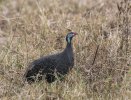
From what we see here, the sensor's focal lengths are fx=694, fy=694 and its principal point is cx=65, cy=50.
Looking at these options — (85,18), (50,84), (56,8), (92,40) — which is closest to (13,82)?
(50,84)

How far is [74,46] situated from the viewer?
364 inches

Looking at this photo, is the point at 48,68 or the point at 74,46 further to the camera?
the point at 74,46

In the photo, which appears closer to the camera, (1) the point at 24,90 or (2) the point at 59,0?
(1) the point at 24,90

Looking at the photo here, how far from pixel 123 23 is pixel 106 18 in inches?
49.5

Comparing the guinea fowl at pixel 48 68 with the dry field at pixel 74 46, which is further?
the guinea fowl at pixel 48 68

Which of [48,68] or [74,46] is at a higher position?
[74,46]

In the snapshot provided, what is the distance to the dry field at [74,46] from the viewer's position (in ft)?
25.2

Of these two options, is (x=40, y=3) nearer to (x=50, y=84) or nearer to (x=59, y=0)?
(x=59, y=0)

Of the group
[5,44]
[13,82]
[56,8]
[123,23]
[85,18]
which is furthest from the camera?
[56,8]

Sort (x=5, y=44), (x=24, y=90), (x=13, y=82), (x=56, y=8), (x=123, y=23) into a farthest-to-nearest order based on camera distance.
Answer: (x=56, y=8)
(x=5, y=44)
(x=123, y=23)
(x=13, y=82)
(x=24, y=90)

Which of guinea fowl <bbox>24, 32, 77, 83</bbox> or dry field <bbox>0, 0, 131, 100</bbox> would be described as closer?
dry field <bbox>0, 0, 131, 100</bbox>

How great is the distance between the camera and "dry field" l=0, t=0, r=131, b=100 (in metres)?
7.68

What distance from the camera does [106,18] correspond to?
10.3 meters

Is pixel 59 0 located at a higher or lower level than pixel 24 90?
higher
